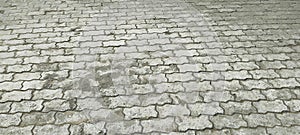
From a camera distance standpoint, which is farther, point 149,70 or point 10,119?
point 149,70

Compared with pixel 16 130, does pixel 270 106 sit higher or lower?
higher

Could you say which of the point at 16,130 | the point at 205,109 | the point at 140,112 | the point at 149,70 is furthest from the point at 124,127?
the point at 149,70

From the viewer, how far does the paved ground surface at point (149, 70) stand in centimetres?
282

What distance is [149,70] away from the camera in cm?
367

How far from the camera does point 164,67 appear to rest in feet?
12.2

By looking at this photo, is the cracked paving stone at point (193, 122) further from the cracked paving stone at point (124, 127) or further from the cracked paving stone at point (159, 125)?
the cracked paving stone at point (124, 127)

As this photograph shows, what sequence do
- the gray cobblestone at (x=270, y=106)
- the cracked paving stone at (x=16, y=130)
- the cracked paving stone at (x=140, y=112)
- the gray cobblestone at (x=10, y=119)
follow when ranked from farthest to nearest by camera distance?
the gray cobblestone at (x=270, y=106)
the cracked paving stone at (x=140, y=112)
the gray cobblestone at (x=10, y=119)
the cracked paving stone at (x=16, y=130)

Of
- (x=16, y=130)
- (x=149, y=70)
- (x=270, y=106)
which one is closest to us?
(x=16, y=130)

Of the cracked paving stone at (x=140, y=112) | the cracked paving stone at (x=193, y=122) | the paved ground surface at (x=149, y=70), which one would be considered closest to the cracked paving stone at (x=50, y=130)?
the paved ground surface at (x=149, y=70)

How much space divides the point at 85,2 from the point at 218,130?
4.40 meters

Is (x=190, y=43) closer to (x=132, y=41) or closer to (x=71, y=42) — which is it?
(x=132, y=41)

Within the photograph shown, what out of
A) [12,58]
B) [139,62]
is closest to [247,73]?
[139,62]

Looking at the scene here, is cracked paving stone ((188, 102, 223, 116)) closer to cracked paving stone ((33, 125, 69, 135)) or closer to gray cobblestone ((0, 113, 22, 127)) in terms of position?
cracked paving stone ((33, 125, 69, 135))

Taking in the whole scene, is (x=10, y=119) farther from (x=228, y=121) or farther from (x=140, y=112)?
(x=228, y=121)
